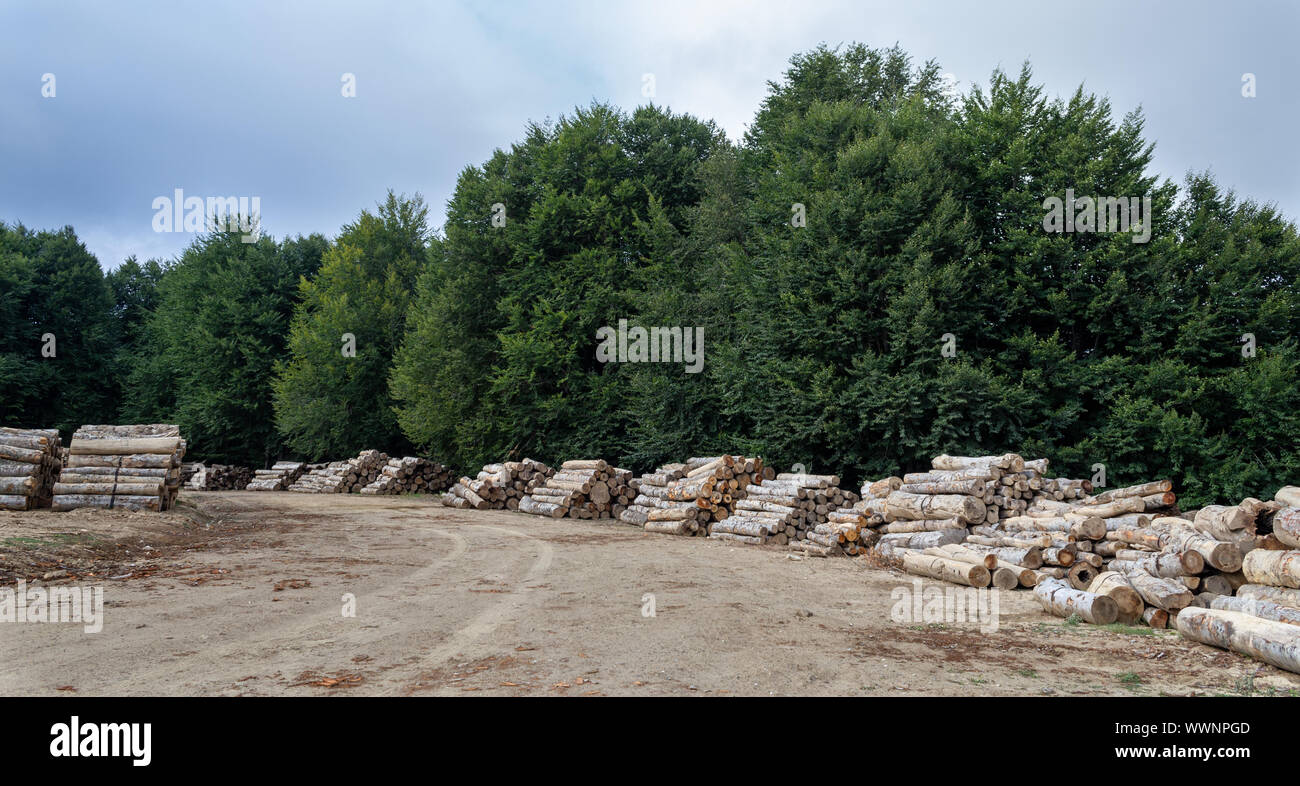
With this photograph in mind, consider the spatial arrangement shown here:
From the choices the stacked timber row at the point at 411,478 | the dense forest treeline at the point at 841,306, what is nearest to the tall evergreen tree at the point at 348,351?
the dense forest treeline at the point at 841,306

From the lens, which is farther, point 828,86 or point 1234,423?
point 828,86

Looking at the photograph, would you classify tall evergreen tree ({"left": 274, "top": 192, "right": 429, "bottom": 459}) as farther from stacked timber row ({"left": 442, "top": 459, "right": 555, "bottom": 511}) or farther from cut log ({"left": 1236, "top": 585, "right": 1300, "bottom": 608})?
cut log ({"left": 1236, "top": 585, "right": 1300, "bottom": 608})

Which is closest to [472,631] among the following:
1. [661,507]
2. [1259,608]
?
[1259,608]

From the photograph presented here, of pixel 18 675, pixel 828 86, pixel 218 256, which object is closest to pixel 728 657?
pixel 18 675

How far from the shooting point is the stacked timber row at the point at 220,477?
39.4 metres

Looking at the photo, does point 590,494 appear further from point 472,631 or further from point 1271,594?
point 1271,594

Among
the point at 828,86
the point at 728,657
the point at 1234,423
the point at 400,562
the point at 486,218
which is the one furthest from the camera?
the point at 486,218

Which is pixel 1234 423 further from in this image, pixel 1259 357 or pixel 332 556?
pixel 332 556


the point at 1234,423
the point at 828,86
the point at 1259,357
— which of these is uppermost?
the point at 828,86

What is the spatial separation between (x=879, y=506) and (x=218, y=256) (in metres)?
45.2

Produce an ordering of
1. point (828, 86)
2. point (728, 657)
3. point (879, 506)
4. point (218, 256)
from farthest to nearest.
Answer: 1. point (218, 256)
2. point (828, 86)
3. point (879, 506)
4. point (728, 657)

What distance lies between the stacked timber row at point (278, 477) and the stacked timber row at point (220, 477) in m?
2.00

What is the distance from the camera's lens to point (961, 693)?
18.2 ft

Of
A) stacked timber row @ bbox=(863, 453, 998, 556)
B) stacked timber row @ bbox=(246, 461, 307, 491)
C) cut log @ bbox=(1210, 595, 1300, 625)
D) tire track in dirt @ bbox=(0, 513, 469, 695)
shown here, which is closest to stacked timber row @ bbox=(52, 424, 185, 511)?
tire track in dirt @ bbox=(0, 513, 469, 695)
